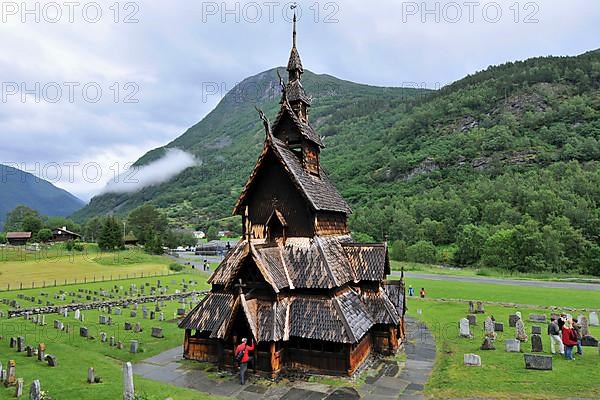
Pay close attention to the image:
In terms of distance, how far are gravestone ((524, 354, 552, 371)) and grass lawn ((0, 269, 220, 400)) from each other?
12.2 metres

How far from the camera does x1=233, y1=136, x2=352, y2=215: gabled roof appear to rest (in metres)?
16.2

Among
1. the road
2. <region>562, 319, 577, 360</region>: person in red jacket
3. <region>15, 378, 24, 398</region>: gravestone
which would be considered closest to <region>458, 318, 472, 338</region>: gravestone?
<region>562, 319, 577, 360</region>: person in red jacket

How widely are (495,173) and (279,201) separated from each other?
10358 centimetres

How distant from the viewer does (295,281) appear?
607 inches

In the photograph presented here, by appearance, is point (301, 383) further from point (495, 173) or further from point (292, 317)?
point (495, 173)

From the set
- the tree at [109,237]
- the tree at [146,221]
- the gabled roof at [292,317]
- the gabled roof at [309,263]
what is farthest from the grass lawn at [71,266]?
the gabled roof at [309,263]

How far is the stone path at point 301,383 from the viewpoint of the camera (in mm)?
12719

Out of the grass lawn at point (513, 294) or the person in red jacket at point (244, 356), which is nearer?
the person in red jacket at point (244, 356)

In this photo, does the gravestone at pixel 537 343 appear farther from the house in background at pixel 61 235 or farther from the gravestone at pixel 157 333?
the house in background at pixel 61 235

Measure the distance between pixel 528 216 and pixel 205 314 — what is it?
67.6m

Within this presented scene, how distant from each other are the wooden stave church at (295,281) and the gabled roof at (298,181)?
62mm

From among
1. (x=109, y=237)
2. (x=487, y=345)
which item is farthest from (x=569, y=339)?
(x=109, y=237)

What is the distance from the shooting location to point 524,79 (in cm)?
13812

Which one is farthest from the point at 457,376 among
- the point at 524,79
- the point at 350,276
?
the point at 524,79
